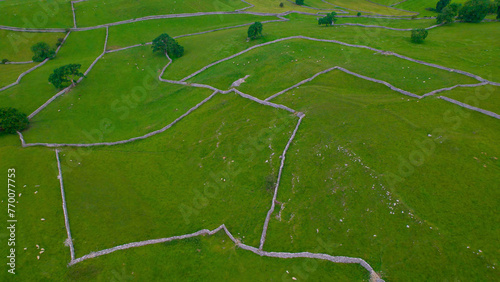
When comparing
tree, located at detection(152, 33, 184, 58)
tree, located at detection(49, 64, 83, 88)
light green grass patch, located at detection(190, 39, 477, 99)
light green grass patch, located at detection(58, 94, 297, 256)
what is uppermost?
tree, located at detection(152, 33, 184, 58)

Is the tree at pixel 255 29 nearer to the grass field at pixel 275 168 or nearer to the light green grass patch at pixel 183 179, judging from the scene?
the grass field at pixel 275 168

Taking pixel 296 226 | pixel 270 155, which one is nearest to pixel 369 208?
pixel 296 226

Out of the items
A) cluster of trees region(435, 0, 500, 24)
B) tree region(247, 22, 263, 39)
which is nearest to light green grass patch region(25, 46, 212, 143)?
tree region(247, 22, 263, 39)

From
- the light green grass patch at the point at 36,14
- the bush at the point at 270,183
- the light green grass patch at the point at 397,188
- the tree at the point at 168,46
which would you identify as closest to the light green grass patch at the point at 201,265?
the light green grass patch at the point at 397,188

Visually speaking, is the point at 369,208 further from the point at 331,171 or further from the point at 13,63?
the point at 13,63

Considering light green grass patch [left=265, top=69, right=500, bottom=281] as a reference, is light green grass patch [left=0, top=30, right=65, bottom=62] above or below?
above

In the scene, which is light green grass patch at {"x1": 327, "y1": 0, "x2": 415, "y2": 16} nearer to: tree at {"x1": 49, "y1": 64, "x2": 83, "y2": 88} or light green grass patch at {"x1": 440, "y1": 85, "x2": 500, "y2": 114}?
light green grass patch at {"x1": 440, "y1": 85, "x2": 500, "y2": 114}
